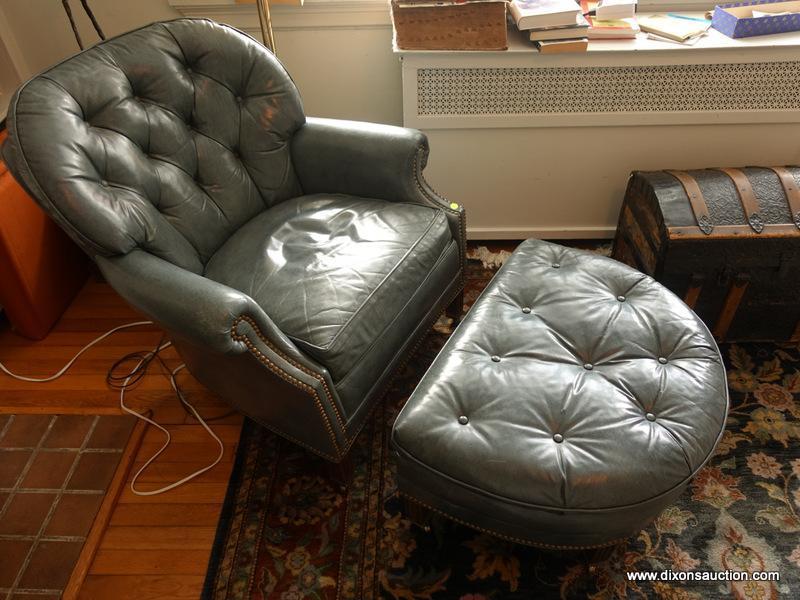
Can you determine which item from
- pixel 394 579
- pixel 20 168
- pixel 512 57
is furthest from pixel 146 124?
pixel 394 579

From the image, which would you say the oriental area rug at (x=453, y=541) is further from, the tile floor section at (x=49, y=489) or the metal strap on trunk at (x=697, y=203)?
the metal strap on trunk at (x=697, y=203)

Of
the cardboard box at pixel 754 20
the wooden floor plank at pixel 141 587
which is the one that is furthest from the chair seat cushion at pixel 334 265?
the cardboard box at pixel 754 20

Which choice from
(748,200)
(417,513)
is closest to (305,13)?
(748,200)

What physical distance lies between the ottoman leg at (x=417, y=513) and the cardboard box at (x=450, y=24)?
1.17 metres

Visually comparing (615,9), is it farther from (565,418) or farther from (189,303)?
(189,303)

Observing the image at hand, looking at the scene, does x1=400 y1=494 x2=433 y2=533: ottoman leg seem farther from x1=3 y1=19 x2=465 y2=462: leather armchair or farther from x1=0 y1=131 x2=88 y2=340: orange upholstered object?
x1=0 y1=131 x2=88 y2=340: orange upholstered object

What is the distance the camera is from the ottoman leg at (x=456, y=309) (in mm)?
1776

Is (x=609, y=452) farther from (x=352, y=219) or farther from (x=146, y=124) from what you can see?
(x=146, y=124)

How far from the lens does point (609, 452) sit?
105 cm

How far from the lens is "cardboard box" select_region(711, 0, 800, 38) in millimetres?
1671

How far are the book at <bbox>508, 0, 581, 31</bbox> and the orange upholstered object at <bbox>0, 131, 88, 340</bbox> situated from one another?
4.64ft

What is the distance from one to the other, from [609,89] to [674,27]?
0.81ft

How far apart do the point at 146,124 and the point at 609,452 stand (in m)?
1.19

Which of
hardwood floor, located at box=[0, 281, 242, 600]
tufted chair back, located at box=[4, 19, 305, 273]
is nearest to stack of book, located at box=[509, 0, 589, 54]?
tufted chair back, located at box=[4, 19, 305, 273]
